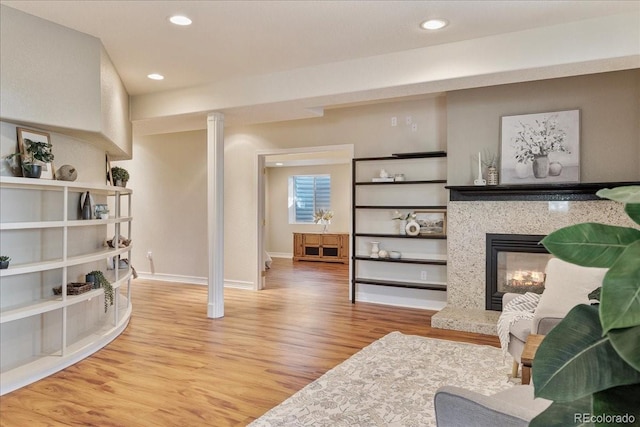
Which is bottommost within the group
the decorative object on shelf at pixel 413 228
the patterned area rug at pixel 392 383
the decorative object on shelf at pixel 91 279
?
the patterned area rug at pixel 392 383

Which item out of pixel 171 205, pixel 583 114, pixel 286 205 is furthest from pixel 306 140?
pixel 286 205

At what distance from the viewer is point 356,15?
3332 mm

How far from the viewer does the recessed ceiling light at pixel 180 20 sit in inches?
133

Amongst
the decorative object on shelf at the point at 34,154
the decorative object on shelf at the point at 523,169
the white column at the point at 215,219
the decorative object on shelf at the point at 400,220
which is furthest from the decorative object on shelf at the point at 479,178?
the decorative object on shelf at the point at 34,154

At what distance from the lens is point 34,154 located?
134 inches

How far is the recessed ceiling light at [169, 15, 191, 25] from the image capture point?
3.37 m

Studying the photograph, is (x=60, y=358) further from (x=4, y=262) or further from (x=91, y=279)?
(x=4, y=262)

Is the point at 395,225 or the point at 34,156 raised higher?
the point at 34,156

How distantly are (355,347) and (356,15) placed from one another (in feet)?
8.98

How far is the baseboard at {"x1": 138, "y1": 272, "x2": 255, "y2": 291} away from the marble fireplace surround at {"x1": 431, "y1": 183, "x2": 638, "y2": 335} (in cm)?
316

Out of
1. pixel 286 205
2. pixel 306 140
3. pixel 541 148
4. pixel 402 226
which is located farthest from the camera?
pixel 286 205

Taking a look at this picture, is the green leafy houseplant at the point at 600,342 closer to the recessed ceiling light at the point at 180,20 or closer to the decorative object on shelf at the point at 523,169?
the recessed ceiling light at the point at 180,20

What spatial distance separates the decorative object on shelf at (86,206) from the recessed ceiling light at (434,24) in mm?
3147

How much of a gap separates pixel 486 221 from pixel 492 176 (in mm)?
497
